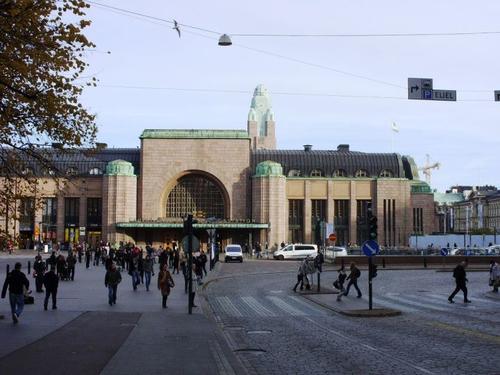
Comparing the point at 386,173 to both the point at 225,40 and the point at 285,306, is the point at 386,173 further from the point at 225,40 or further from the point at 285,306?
the point at 225,40

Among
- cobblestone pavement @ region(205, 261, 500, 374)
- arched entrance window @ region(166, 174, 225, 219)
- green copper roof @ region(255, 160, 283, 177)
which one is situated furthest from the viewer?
arched entrance window @ region(166, 174, 225, 219)

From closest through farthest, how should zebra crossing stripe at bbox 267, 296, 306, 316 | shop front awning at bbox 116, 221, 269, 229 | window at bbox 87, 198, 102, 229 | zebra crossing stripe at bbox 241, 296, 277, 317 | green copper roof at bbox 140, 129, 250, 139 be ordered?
zebra crossing stripe at bbox 241, 296, 277, 317
zebra crossing stripe at bbox 267, 296, 306, 316
shop front awning at bbox 116, 221, 269, 229
window at bbox 87, 198, 102, 229
green copper roof at bbox 140, 129, 250, 139

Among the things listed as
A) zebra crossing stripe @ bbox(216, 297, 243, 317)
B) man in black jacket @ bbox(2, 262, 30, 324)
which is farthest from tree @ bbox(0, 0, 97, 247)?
zebra crossing stripe @ bbox(216, 297, 243, 317)

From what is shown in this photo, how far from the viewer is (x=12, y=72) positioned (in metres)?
16.2

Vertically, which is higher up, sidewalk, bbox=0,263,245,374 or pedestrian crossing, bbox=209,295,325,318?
sidewalk, bbox=0,263,245,374

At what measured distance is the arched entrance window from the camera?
100562 mm

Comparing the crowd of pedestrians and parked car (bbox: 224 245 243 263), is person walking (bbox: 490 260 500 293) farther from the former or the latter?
parked car (bbox: 224 245 243 263)

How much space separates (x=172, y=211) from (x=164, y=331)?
271 ft

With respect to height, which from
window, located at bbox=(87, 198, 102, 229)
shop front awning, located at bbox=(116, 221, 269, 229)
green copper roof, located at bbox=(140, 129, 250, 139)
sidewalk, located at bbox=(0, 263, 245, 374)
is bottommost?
sidewalk, located at bbox=(0, 263, 245, 374)

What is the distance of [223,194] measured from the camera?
331 feet

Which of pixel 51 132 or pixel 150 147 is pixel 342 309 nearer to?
pixel 51 132

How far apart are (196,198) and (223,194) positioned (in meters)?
3.94

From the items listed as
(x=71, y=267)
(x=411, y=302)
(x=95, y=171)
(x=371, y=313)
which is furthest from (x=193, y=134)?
(x=371, y=313)

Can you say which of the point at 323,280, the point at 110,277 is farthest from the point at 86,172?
the point at 110,277
